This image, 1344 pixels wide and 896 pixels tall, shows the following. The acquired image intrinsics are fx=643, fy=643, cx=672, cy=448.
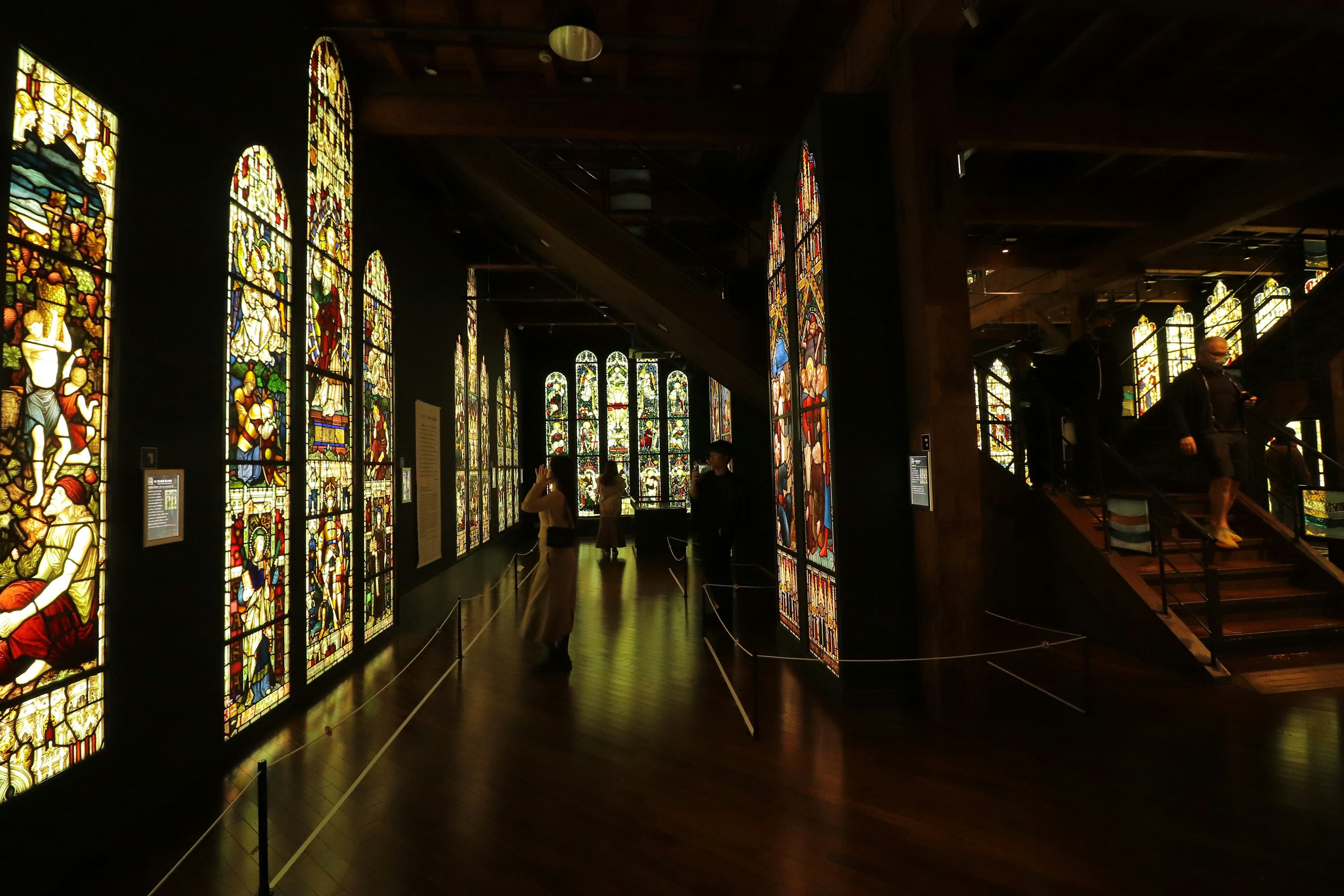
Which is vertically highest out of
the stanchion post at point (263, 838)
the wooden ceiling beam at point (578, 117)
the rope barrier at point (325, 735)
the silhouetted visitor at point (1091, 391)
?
the wooden ceiling beam at point (578, 117)

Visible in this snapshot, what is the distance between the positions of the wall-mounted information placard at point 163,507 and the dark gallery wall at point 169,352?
0.16 ft

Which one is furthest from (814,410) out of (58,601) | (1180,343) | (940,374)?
(1180,343)

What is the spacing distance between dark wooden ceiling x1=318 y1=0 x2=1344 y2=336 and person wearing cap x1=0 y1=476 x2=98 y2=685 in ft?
13.8

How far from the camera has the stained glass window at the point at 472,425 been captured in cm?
1027

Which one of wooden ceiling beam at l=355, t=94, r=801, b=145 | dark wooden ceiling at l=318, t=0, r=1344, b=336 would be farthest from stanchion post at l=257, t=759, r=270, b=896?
wooden ceiling beam at l=355, t=94, r=801, b=145

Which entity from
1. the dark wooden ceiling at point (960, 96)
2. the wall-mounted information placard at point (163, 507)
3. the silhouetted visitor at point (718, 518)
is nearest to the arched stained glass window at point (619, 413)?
the dark wooden ceiling at point (960, 96)

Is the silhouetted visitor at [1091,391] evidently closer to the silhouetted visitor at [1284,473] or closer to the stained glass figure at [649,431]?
the silhouetted visitor at [1284,473]

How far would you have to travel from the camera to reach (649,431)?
59.2 ft

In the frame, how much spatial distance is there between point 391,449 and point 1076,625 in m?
7.16

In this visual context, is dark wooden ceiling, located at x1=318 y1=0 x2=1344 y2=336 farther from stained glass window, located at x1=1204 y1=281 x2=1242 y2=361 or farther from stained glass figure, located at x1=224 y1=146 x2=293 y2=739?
stained glass window, located at x1=1204 y1=281 x2=1242 y2=361

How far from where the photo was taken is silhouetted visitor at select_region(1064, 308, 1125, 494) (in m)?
6.27

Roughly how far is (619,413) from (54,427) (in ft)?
50.6

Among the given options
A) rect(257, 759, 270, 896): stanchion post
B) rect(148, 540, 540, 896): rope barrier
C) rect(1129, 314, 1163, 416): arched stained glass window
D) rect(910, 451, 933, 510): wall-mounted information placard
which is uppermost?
rect(1129, 314, 1163, 416): arched stained glass window

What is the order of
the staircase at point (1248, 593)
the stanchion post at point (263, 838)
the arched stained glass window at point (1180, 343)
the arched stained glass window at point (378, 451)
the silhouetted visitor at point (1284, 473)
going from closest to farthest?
the stanchion post at point (263, 838) → the staircase at point (1248, 593) → the arched stained glass window at point (378, 451) → the silhouetted visitor at point (1284, 473) → the arched stained glass window at point (1180, 343)
